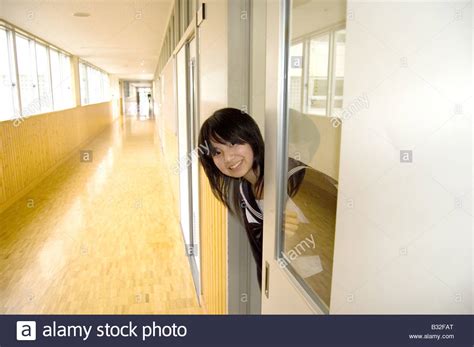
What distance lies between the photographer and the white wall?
650mm

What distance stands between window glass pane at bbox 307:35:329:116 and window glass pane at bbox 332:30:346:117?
3.9 inches

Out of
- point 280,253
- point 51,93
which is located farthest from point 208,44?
point 51,93

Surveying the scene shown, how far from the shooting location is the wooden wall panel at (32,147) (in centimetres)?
640

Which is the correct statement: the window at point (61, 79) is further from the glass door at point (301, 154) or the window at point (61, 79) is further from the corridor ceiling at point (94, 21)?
the glass door at point (301, 154)

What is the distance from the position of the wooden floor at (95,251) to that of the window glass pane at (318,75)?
2622 millimetres

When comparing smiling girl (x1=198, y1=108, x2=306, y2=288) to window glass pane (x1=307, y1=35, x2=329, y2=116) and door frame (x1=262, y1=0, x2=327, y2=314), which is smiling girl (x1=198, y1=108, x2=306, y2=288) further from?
window glass pane (x1=307, y1=35, x2=329, y2=116)

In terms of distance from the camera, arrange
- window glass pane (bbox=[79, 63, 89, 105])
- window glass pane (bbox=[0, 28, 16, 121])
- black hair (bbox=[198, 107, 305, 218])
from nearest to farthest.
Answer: black hair (bbox=[198, 107, 305, 218]), window glass pane (bbox=[0, 28, 16, 121]), window glass pane (bbox=[79, 63, 89, 105])

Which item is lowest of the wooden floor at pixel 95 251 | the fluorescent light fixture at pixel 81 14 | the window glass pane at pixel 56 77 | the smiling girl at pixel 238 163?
the wooden floor at pixel 95 251

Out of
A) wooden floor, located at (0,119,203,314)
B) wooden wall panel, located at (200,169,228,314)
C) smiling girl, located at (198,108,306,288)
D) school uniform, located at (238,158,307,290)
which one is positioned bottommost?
wooden floor, located at (0,119,203,314)

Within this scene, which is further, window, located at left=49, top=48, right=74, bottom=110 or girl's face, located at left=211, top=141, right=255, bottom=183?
window, located at left=49, top=48, right=74, bottom=110

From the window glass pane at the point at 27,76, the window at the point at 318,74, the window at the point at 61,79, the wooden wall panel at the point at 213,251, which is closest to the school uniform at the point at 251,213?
the wooden wall panel at the point at 213,251

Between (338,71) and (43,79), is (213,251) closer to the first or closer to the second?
(338,71)

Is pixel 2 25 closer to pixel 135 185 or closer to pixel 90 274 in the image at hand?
pixel 135 185

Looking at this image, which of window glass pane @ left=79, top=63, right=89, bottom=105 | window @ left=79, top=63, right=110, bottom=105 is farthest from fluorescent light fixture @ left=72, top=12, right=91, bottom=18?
window glass pane @ left=79, top=63, right=89, bottom=105
